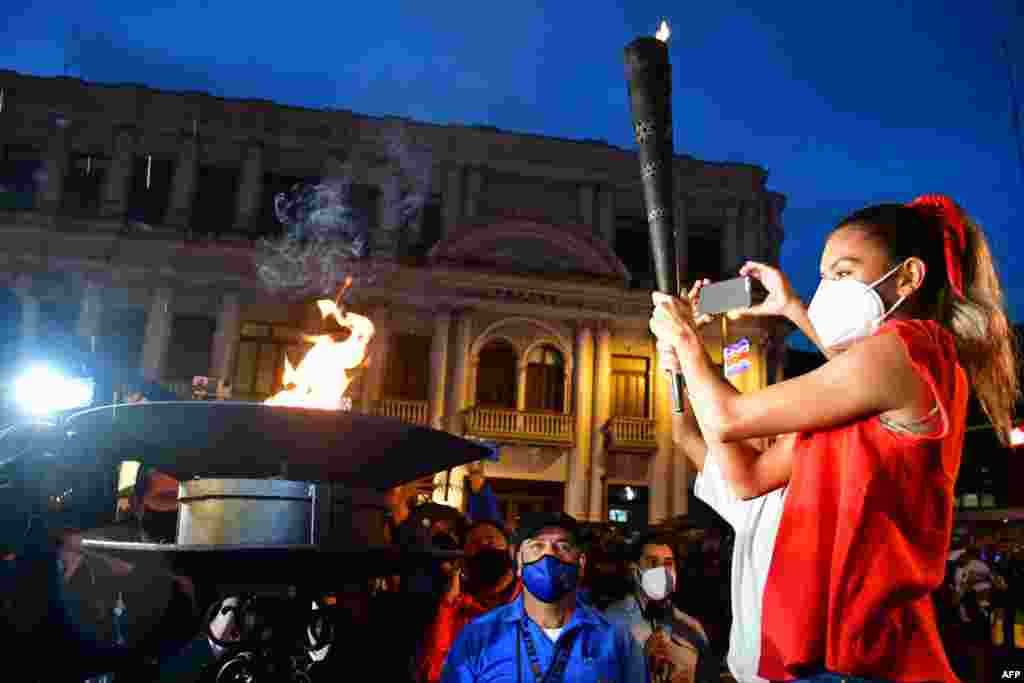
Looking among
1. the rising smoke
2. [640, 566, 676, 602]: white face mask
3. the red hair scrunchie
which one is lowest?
[640, 566, 676, 602]: white face mask

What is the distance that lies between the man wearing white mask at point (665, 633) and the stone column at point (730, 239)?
2095cm

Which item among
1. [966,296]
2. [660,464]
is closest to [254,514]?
[966,296]

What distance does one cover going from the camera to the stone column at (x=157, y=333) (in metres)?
21.6

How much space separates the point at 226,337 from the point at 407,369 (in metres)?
4.95

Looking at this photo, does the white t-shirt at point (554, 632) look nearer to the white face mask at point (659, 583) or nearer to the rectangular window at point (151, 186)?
the white face mask at point (659, 583)

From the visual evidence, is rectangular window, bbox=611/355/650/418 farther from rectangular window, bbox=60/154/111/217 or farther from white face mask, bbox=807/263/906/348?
white face mask, bbox=807/263/906/348

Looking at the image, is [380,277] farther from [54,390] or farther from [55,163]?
[54,390]

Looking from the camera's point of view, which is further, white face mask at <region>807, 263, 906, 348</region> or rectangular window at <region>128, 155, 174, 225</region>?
rectangular window at <region>128, 155, 174, 225</region>

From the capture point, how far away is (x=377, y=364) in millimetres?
22609

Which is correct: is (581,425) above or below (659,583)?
above

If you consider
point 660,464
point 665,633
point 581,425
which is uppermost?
point 581,425

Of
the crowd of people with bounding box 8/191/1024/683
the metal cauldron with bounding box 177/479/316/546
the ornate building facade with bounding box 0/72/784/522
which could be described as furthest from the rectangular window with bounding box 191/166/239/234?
the crowd of people with bounding box 8/191/1024/683

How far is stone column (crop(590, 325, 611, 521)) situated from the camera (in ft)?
74.8

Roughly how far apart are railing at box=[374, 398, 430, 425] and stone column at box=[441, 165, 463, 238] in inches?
203
